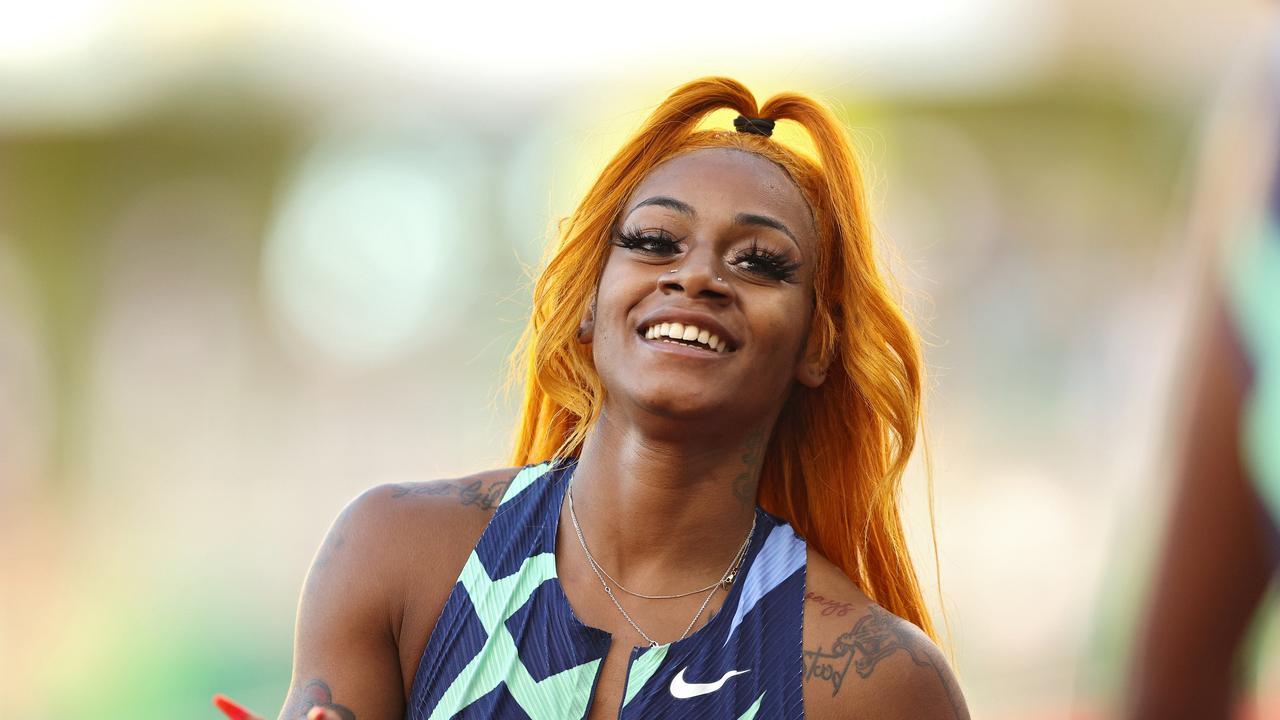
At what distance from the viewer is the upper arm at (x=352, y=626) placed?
110 inches

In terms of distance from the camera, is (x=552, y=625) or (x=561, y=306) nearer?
(x=552, y=625)

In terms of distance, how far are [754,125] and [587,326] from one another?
1.93 feet

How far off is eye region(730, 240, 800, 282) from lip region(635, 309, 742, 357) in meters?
0.17

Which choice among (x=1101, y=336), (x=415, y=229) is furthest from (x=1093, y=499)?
(x=415, y=229)

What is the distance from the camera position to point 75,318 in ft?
45.1

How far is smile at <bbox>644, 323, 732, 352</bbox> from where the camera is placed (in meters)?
2.91

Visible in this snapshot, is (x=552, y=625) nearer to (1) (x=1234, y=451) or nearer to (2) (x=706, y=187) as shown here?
(2) (x=706, y=187)

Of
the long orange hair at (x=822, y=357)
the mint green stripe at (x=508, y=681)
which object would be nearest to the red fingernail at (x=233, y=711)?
the mint green stripe at (x=508, y=681)

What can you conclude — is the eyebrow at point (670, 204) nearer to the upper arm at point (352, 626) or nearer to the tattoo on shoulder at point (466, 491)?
the tattoo on shoulder at point (466, 491)

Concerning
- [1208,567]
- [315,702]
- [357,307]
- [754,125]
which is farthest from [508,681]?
[357,307]

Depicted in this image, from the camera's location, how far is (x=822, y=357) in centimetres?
317

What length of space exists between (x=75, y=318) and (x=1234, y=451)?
13.5m

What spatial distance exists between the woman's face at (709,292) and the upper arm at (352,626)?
57 cm

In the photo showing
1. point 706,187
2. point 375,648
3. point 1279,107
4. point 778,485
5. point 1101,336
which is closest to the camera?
point 1279,107
